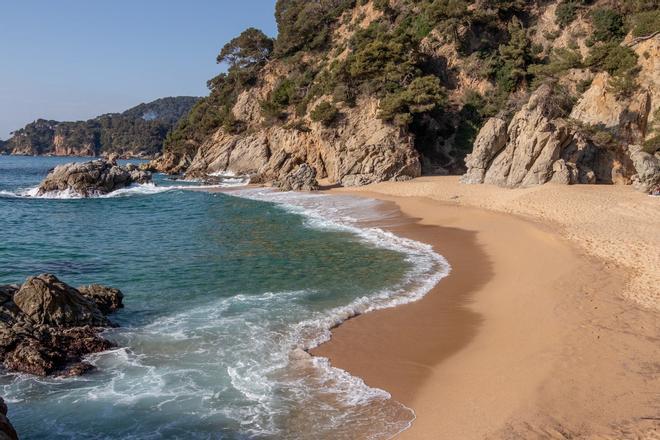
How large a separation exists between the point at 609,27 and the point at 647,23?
6571 mm

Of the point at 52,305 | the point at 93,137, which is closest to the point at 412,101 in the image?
the point at 52,305

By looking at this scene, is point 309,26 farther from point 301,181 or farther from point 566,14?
point 566,14

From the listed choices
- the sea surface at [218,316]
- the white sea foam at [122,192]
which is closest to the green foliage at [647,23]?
the sea surface at [218,316]

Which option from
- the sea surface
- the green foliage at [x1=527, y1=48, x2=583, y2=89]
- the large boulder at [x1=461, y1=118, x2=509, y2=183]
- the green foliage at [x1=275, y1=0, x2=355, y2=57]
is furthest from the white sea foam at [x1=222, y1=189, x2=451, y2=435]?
the green foliage at [x1=275, y1=0, x2=355, y2=57]

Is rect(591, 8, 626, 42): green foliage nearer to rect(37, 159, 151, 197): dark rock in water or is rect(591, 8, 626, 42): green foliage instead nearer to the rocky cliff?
the rocky cliff

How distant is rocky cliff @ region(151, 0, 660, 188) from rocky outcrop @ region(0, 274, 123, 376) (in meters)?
23.4

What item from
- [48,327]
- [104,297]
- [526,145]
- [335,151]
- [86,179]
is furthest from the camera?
[335,151]

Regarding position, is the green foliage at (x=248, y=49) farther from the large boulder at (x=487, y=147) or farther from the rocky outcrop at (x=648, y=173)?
the rocky outcrop at (x=648, y=173)

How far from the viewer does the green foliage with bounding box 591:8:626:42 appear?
1462 inches

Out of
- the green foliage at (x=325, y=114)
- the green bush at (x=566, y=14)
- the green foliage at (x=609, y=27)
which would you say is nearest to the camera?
the green foliage at (x=609, y=27)

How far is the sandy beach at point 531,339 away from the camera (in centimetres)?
690

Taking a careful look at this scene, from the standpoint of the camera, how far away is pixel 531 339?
31.0 ft

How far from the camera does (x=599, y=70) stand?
1307 inches

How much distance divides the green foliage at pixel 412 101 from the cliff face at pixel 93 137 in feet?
388
